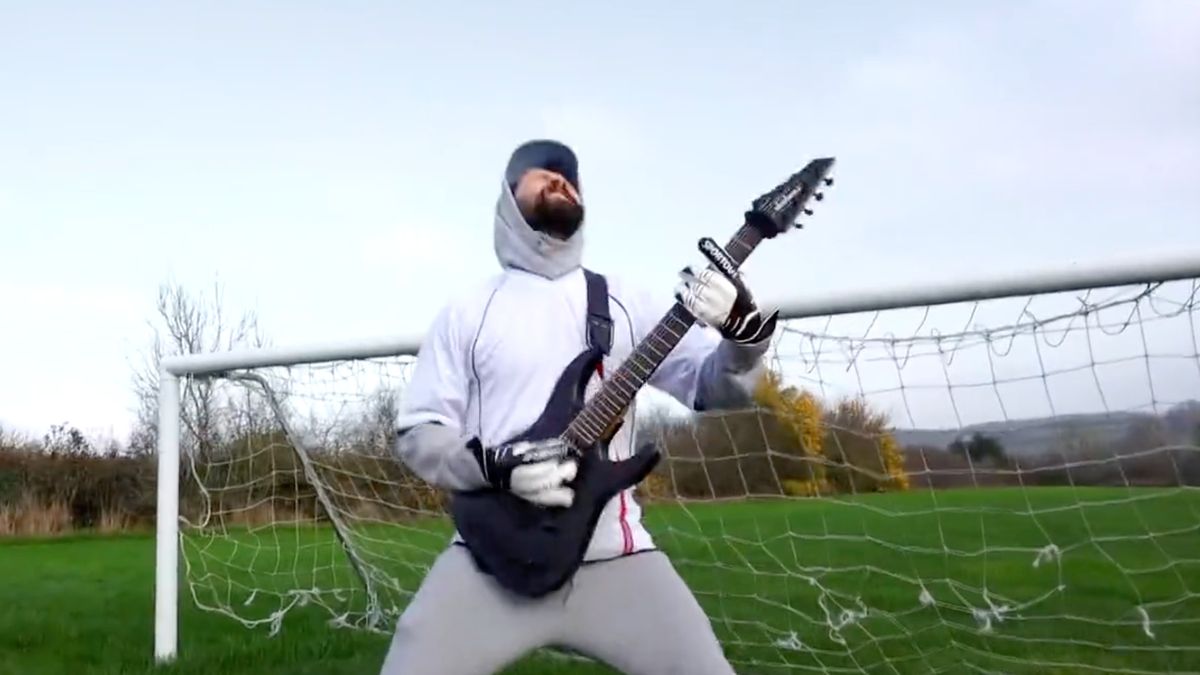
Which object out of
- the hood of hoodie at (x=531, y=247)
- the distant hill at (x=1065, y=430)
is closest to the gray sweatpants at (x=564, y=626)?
the hood of hoodie at (x=531, y=247)

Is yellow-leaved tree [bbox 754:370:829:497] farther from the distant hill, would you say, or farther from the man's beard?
the man's beard

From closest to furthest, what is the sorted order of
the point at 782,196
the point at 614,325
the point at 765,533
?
1. the point at 782,196
2. the point at 614,325
3. the point at 765,533

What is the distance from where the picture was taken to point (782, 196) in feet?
8.72

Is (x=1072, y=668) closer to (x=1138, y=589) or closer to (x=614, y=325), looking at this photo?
(x=1138, y=589)

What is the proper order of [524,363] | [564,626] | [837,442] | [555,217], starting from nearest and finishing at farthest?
[564,626] → [524,363] → [555,217] → [837,442]

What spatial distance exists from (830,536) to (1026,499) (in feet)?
3.28

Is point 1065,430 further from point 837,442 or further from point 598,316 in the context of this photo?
point 598,316

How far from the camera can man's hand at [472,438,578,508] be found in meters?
2.53

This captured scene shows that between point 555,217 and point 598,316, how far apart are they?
23 centimetres

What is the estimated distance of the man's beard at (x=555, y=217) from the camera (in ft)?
9.38

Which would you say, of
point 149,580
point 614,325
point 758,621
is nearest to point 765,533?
point 758,621

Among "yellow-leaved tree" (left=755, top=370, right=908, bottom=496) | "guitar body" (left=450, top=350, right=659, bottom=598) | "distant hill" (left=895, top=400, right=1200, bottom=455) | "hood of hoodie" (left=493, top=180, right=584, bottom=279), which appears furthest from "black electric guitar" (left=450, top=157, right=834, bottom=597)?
"yellow-leaved tree" (left=755, top=370, right=908, bottom=496)

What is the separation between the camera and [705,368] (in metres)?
Result: 2.82

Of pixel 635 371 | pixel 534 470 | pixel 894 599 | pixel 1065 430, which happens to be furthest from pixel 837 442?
pixel 534 470
